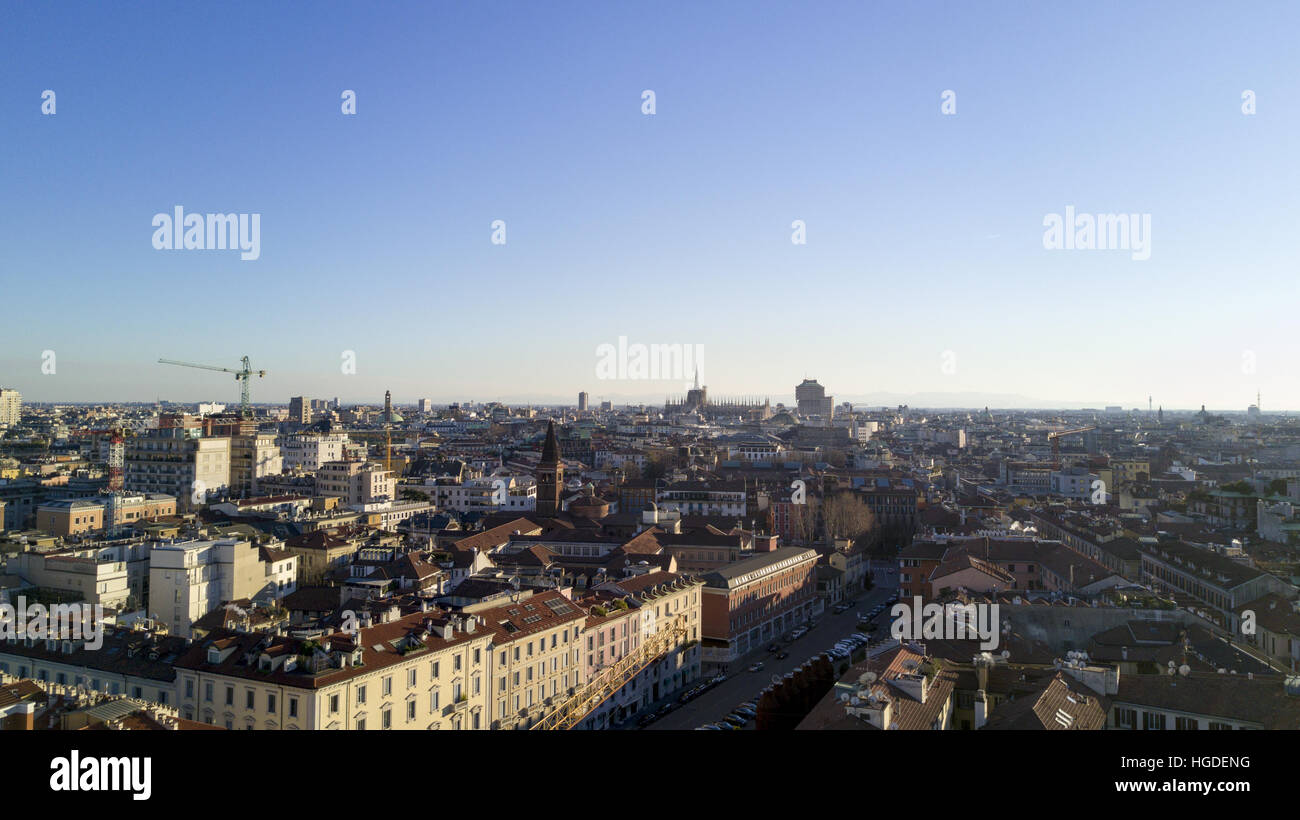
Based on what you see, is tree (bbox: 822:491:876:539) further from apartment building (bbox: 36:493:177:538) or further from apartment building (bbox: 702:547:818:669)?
apartment building (bbox: 36:493:177:538)

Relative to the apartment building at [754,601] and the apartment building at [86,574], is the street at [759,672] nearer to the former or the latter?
the apartment building at [754,601]

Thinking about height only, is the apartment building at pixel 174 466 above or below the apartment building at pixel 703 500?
above

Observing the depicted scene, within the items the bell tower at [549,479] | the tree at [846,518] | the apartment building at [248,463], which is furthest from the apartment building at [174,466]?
the tree at [846,518]

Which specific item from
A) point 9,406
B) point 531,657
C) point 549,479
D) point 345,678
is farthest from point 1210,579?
point 9,406

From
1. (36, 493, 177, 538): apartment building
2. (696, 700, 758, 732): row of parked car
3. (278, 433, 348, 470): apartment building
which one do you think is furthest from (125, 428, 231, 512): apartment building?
(696, 700, 758, 732): row of parked car

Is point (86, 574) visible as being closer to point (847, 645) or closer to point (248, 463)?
point (847, 645)
